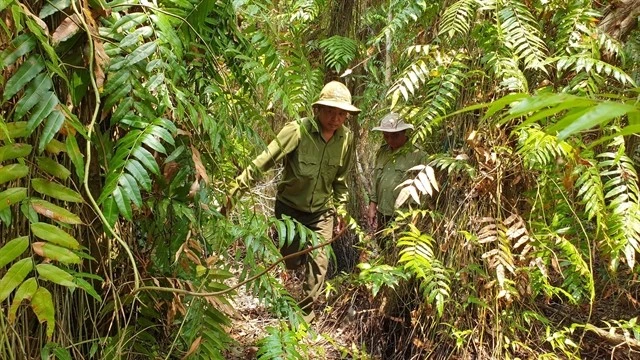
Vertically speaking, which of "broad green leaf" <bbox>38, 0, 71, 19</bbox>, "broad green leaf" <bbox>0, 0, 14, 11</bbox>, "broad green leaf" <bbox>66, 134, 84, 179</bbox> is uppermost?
"broad green leaf" <bbox>0, 0, 14, 11</bbox>

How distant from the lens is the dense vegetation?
1.61 m

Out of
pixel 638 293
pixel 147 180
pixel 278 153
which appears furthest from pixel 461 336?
pixel 147 180

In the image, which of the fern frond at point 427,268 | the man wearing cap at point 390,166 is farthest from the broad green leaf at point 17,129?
the man wearing cap at point 390,166

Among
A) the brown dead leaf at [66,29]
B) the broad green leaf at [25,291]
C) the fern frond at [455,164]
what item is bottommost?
the fern frond at [455,164]

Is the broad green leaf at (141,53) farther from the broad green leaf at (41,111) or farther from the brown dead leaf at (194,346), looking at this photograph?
the brown dead leaf at (194,346)

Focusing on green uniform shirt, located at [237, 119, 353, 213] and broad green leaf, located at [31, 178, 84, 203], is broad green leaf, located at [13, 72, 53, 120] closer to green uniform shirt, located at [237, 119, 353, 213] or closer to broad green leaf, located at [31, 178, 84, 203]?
broad green leaf, located at [31, 178, 84, 203]

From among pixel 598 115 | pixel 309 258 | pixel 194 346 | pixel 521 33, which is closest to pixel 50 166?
pixel 194 346

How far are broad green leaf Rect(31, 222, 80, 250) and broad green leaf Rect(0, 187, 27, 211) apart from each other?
0.26 ft

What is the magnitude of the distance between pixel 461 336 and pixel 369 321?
0.75 metres

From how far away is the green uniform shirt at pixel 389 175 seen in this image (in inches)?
158

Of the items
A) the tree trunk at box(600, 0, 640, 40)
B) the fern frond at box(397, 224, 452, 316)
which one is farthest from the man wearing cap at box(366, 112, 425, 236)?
the tree trunk at box(600, 0, 640, 40)

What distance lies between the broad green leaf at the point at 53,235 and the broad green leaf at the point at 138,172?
238 millimetres

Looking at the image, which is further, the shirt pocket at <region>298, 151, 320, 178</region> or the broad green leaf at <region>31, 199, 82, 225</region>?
the shirt pocket at <region>298, 151, 320, 178</region>

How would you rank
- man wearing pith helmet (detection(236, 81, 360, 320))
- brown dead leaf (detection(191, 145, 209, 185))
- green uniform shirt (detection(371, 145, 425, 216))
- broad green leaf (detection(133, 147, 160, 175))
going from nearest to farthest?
broad green leaf (detection(133, 147, 160, 175)), brown dead leaf (detection(191, 145, 209, 185)), green uniform shirt (detection(371, 145, 425, 216)), man wearing pith helmet (detection(236, 81, 360, 320))
